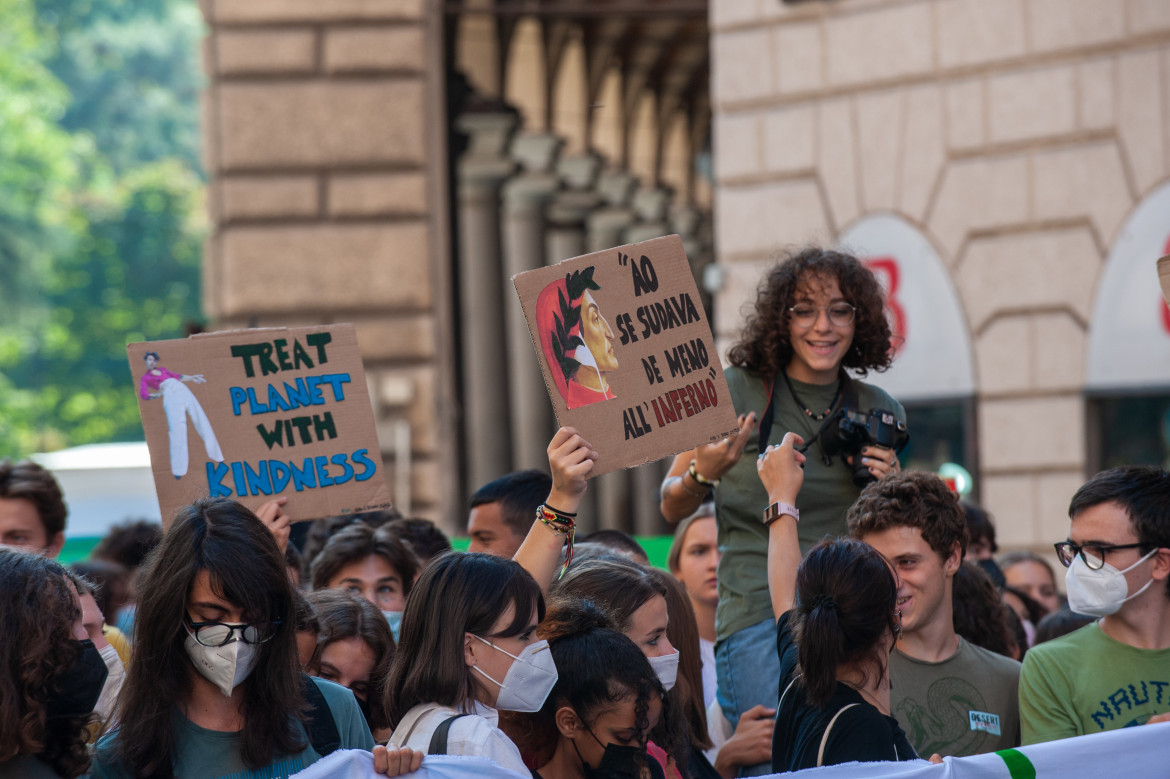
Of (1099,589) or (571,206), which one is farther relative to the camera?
(571,206)

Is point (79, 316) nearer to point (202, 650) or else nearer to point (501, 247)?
point (501, 247)

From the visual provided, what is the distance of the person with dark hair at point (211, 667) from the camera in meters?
3.17

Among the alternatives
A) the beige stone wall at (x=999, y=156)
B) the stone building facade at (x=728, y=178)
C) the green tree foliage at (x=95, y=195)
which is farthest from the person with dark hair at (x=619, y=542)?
the green tree foliage at (x=95, y=195)

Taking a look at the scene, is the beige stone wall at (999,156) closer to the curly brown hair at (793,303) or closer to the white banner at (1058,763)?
the curly brown hair at (793,303)

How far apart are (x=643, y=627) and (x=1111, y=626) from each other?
1267mm

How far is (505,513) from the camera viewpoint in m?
5.16

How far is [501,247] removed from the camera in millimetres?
13359

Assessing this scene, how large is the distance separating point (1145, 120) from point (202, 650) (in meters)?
7.87

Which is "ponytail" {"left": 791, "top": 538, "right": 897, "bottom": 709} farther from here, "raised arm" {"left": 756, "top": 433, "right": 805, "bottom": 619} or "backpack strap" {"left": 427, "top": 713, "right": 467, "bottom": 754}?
"backpack strap" {"left": 427, "top": 713, "right": 467, "bottom": 754}

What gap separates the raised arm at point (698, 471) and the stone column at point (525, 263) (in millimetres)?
8578

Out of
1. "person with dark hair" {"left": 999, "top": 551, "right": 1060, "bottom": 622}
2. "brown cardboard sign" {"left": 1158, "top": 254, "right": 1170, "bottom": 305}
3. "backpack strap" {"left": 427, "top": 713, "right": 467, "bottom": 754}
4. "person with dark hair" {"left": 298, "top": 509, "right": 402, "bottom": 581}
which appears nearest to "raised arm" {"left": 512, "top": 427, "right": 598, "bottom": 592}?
"backpack strap" {"left": 427, "top": 713, "right": 467, "bottom": 754}

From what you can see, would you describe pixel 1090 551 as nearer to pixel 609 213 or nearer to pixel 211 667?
pixel 211 667

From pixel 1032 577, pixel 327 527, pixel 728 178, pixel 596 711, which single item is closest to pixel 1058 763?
pixel 596 711

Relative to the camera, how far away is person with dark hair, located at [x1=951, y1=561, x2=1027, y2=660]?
4660 mm
